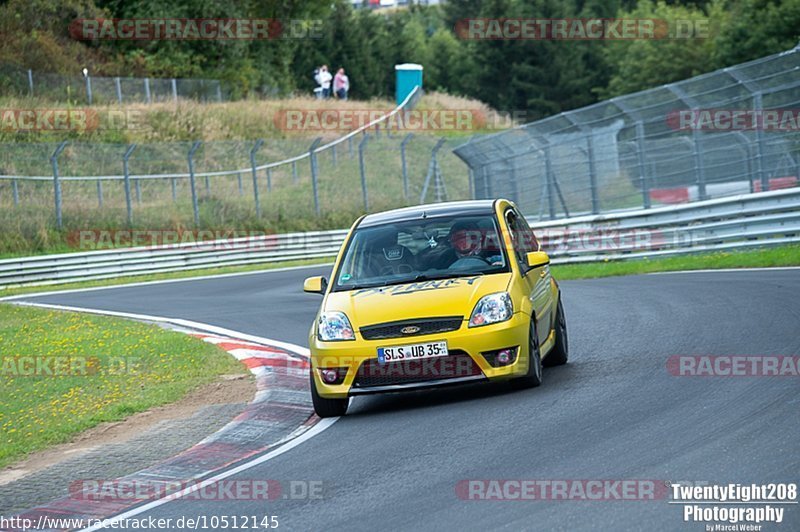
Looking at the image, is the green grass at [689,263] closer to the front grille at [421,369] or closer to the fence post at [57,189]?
the fence post at [57,189]

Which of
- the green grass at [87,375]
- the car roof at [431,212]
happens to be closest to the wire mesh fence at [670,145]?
the green grass at [87,375]

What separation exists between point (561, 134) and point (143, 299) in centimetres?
966

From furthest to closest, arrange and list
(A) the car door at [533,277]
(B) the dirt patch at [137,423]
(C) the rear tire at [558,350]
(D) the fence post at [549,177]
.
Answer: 1. (D) the fence post at [549,177]
2. (C) the rear tire at [558,350]
3. (A) the car door at [533,277]
4. (B) the dirt patch at [137,423]

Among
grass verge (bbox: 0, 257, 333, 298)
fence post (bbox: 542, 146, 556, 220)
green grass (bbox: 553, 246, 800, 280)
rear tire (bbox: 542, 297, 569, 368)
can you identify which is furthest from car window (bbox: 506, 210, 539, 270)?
grass verge (bbox: 0, 257, 333, 298)

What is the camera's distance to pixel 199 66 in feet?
188

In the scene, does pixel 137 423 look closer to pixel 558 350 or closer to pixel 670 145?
pixel 558 350

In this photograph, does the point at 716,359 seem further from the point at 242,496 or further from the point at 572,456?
the point at 242,496

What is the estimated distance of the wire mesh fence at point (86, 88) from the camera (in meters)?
44.5

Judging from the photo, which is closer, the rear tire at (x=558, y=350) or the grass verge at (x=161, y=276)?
the rear tire at (x=558, y=350)

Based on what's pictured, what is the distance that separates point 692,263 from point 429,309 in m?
11.8

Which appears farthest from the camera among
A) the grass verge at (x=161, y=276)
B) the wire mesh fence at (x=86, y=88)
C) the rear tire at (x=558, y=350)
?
the wire mesh fence at (x=86, y=88)

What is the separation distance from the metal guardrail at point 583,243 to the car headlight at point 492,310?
11.0 metres

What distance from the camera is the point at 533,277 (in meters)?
10.8

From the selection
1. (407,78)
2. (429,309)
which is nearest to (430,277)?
(429,309)
